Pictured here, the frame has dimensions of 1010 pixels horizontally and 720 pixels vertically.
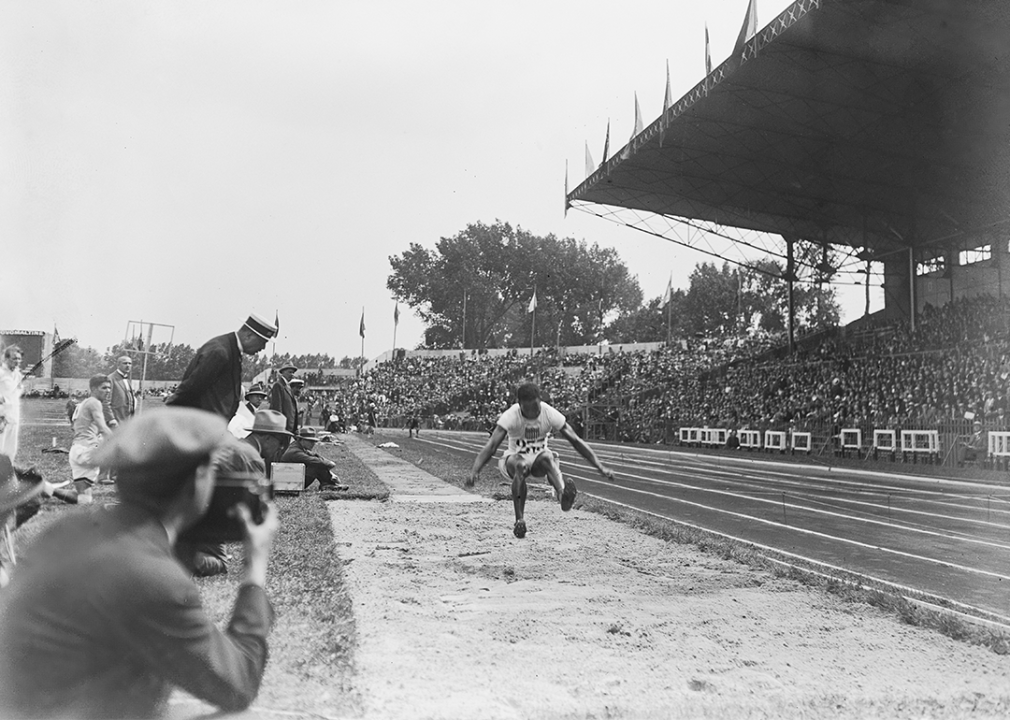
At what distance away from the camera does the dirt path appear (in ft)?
12.0

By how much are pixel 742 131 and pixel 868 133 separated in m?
3.49

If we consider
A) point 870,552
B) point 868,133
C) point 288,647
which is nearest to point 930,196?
point 868,133

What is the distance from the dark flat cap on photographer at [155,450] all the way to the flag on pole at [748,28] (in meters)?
20.1

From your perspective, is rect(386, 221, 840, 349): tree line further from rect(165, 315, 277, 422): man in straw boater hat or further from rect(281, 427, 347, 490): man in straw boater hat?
rect(165, 315, 277, 422): man in straw boater hat

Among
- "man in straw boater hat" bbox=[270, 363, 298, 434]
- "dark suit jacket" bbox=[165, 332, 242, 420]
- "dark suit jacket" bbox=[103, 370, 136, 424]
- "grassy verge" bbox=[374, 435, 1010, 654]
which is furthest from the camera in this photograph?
"dark suit jacket" bbox=[103, 370, 136, 424]

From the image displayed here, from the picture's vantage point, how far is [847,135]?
78.2 ft

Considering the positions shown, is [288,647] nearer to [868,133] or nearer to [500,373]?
[868,133]

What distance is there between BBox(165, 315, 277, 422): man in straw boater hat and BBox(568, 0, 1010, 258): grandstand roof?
49.9ft

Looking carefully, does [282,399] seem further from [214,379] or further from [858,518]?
[858,518]

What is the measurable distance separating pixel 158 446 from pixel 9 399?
697 centimetres

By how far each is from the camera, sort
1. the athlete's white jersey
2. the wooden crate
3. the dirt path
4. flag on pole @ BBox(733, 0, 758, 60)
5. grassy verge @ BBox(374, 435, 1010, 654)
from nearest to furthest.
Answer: the dirt path, grassy verge @ BBox(374, 435, 1010, 654), the athlete's white jersey, the wooden crate, flag on pole @ BBox(733, 0, 758, 60)

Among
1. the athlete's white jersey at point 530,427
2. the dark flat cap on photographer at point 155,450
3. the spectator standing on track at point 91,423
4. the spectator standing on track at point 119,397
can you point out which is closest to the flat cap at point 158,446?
the dark flat cap on photographer at point 155,450

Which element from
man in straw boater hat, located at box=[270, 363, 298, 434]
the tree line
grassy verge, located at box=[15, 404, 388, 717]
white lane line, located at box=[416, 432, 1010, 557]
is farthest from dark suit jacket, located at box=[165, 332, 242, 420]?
the tree line

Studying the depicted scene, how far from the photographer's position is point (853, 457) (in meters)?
22.4
